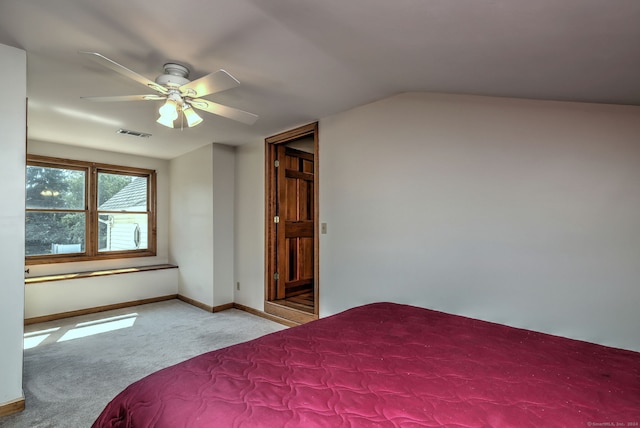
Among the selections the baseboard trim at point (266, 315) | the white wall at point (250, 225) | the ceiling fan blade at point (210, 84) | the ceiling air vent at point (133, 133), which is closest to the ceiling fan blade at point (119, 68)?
the ceiling fan blade at point (210, 84)

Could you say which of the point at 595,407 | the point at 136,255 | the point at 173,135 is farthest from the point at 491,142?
the point at 136,255

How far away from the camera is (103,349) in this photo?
2973mm

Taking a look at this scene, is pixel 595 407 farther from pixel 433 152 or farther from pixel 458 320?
pixel 433 152

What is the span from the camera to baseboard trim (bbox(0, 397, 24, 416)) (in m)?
1.95

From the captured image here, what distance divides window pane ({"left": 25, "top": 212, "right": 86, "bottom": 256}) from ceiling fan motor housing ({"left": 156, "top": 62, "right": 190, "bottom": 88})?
3.49 metres

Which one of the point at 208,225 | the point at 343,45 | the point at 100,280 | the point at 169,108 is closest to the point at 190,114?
the point at 169,108

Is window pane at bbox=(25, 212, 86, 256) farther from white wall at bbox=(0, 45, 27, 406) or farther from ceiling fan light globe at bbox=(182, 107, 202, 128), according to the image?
ceiling fan light globe at bbox=(182, 107, 202, 128)

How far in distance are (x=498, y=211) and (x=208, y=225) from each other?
3.56 meters

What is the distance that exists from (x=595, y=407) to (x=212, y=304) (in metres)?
4.09

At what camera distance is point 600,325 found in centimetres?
187

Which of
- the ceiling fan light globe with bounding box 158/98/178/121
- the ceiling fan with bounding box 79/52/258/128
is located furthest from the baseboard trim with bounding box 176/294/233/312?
the ceiling fan light globe with bounding box 158/98/178/121

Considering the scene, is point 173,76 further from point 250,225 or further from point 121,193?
point 121,193

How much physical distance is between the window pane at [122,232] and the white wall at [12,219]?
116 inches

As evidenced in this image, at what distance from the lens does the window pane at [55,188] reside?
13.5ft
